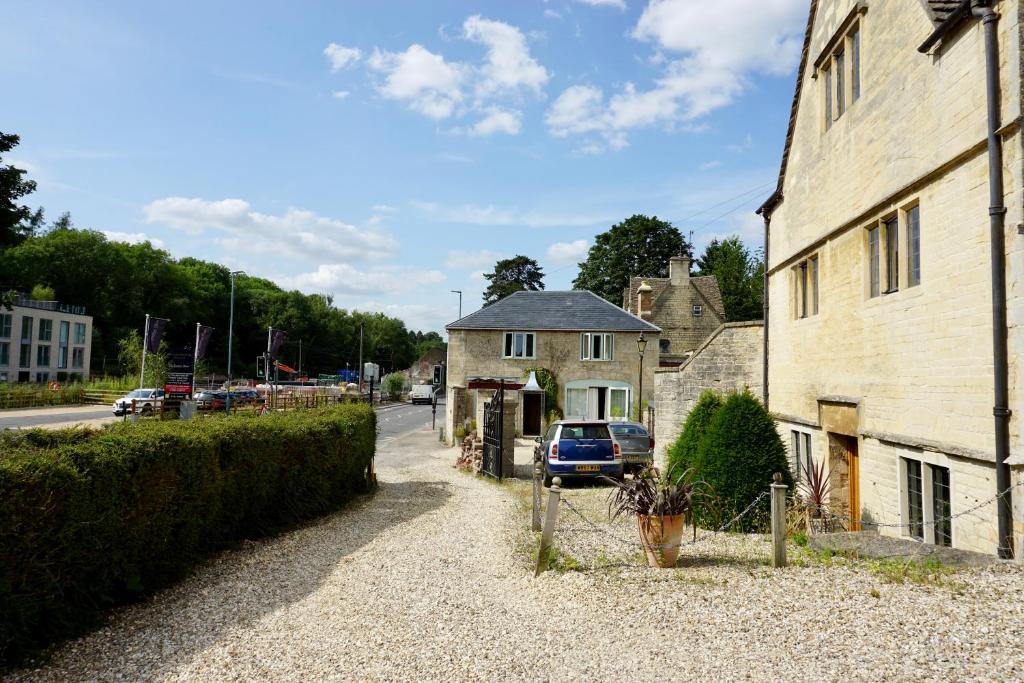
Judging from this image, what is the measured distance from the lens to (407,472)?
19172mm

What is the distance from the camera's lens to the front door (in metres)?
11.9

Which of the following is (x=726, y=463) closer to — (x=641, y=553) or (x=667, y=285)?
(x=641, y=553)

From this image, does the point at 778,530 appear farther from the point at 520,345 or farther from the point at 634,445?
the point at 520,345

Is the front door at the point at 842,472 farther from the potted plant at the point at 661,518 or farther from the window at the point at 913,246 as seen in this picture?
the potted plant at the point at 661,518

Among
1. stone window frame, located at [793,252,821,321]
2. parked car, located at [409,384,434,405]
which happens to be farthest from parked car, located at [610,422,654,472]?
parked car, located at [409,384,434,405]

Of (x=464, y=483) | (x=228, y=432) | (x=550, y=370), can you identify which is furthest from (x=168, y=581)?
(x=550, y=370)

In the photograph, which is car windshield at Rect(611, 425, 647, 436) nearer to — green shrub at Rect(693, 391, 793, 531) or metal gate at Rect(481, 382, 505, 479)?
metal gate at Rect(481, 382, 505, 479)

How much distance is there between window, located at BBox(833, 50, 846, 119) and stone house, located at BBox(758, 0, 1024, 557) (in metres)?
0.04

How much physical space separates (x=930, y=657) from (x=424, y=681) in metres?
3.86

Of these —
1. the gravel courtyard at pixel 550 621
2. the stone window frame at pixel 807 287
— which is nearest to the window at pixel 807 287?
the stone window frame at pixel 807 287

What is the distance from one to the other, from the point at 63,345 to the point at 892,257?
253 feet

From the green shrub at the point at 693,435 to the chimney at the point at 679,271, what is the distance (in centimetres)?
3712

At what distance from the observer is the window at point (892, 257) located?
403 inches

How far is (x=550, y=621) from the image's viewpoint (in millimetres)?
6637
